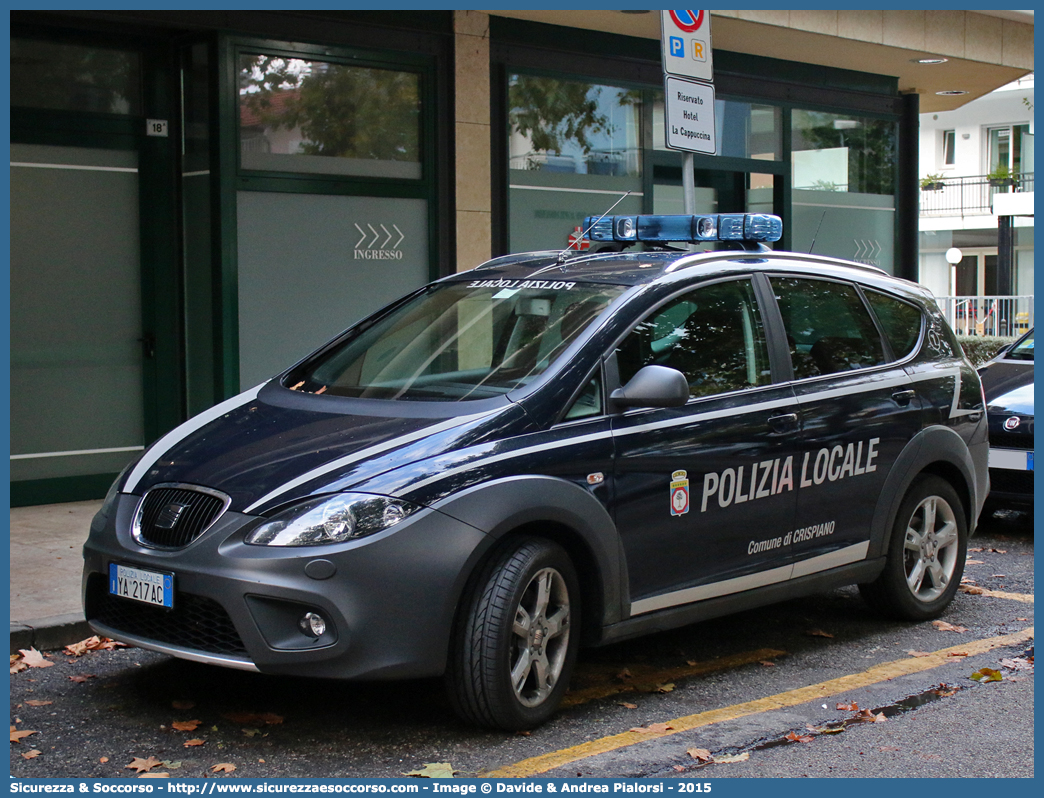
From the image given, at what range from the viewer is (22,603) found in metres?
6.19

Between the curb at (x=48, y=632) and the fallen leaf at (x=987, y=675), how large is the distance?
12.8 ft

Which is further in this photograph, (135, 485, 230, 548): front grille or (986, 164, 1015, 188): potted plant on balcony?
(986, 164, 1015, 188): potted plant on balcony

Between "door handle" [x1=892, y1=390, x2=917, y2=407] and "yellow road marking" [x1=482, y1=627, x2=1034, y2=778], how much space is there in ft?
3.86

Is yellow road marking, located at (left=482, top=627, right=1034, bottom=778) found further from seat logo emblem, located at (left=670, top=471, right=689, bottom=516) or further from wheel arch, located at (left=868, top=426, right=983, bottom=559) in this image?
seat logo emblem, located at (left=670, top=471, right=689, bottom=516)

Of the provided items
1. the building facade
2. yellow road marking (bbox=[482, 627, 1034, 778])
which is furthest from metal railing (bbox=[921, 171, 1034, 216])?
yellow road marking (bbox=[482, 627, 1034, 778])

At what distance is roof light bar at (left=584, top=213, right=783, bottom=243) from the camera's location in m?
5.91

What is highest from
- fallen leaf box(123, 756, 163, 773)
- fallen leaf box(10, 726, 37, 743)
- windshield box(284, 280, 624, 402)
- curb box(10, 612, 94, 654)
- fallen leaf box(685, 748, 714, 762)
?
windshield box(284, 280, 624, 402)

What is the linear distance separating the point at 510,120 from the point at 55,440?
190 inches

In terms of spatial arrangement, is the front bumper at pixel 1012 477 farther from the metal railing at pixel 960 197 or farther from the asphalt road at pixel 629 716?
the metal railing at pixel 960 197

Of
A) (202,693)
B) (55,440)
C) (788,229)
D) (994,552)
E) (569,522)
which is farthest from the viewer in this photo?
(788,229)

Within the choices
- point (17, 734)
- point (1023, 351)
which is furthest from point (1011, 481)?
point (17, 734)

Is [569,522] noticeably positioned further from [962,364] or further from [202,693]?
[962,364]

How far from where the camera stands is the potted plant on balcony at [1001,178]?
137 feet

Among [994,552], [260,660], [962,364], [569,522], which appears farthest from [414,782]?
[994,552]
